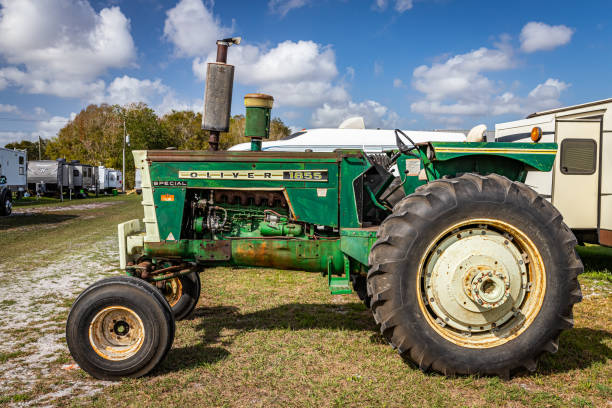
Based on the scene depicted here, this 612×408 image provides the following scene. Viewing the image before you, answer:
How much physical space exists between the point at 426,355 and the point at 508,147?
6.11 feet

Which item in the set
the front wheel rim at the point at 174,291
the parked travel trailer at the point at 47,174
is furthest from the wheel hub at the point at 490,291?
the parked travel trailer at the point at 47,174

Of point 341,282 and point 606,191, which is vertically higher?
point 606,191

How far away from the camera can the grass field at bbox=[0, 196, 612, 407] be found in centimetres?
315

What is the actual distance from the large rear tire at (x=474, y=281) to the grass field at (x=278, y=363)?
0.27 m

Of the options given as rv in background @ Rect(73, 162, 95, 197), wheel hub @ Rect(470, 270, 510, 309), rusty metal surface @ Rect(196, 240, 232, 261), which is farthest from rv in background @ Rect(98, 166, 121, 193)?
wheel hub @ Rect(470, 270, 510, 309)

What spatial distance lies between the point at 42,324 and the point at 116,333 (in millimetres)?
1975

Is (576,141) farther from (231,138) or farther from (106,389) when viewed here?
(231,138)

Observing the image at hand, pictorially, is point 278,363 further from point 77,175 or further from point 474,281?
point 77,175

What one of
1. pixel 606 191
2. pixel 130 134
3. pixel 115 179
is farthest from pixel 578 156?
pixel 130 134

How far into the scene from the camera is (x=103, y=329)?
354cm

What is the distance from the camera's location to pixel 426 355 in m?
3.28

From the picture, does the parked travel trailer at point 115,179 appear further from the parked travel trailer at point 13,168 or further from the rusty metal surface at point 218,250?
the rusty metal surface at point 218,250

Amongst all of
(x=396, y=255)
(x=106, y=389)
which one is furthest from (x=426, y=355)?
(x=106, y=389)

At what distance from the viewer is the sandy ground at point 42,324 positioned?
340 centimetres
